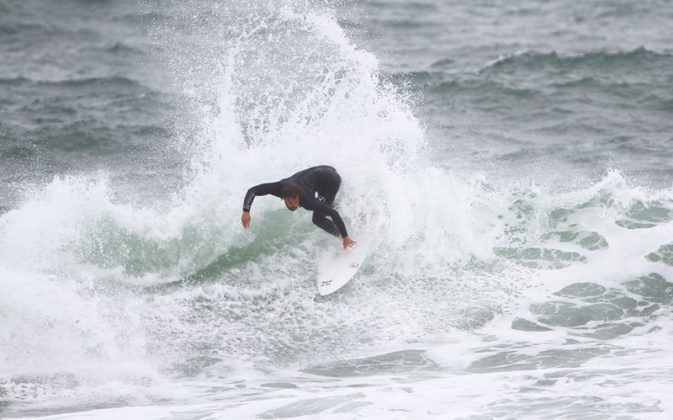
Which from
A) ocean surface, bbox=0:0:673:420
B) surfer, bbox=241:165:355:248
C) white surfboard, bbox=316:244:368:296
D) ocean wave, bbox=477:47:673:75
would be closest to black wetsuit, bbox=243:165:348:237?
surfer, bbox=241:165:355:248

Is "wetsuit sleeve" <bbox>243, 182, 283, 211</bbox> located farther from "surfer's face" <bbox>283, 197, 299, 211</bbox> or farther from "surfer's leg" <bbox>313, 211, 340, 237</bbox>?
"surfer's leg" <bbox>313, 211, 340, 237</bbox>

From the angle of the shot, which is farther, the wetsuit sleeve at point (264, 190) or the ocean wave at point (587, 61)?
the ocean wave at point (587, 61)

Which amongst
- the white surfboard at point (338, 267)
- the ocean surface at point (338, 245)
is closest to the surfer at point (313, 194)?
the white surfboard at point (338, 267)

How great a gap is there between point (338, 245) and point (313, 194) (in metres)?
1.20

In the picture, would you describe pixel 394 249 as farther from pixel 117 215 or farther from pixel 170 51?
pixel 170 51

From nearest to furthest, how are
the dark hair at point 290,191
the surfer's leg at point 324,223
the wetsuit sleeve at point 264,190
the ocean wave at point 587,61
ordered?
the dark hair at point 290,191, the wetsuit sleeve at point 264,190, the surfer's leg at point 324,223, the ocean wave at point 587,61

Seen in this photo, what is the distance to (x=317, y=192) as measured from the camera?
10.9 meters

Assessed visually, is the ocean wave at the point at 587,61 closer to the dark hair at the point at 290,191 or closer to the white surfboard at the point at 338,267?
the white surfboard at the point at 338,267

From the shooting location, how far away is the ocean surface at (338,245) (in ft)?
28.3

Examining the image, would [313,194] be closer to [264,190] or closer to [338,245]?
[264,190]

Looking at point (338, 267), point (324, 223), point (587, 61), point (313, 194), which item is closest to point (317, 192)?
point (324, 223)

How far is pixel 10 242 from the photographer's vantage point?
438 inches

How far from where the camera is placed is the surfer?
9906 millimetres

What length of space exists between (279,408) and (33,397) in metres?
2.40
